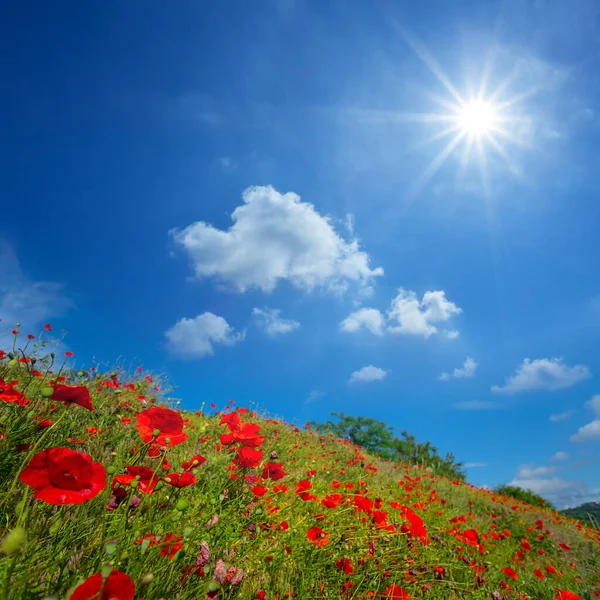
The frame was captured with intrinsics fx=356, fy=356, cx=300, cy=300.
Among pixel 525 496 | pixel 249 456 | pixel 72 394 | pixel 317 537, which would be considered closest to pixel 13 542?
pixel 72 394

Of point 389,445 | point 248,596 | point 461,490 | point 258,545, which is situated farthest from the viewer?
point 389,445

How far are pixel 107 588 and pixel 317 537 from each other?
6.50ft

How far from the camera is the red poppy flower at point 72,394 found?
1.47m

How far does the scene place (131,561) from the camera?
1.44 meters

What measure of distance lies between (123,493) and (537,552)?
8.83 m

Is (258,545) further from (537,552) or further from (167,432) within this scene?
(537,552)

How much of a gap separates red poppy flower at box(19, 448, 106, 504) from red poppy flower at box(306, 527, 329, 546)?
175cm

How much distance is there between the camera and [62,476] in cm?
108

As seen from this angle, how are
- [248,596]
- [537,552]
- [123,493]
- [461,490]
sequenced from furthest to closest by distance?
[461,490]
[537,552]
[248,596]
[123,493]

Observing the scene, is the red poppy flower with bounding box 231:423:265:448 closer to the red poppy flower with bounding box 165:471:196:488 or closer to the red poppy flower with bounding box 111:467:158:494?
the red poppy flower with bounding box 165:471:196:488

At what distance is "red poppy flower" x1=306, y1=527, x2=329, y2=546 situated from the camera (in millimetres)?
2344

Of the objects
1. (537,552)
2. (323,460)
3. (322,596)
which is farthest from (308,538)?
(537,552)

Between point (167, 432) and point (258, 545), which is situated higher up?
point (167, 432)

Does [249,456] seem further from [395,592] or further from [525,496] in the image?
[525,496]
